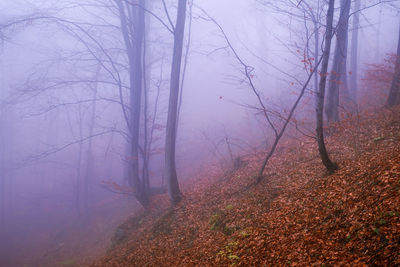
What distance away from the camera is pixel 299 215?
454 centimetres

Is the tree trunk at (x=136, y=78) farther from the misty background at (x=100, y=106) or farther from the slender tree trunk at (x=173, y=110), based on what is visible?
the slender tree trunk at (x=173, y=110)

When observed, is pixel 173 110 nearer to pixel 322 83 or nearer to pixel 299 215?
pixel 322 83

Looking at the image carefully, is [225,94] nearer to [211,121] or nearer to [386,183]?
[211,121]

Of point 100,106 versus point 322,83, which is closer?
point 322,83

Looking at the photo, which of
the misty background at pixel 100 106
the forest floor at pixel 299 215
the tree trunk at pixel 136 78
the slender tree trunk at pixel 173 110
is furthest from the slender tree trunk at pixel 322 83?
the tree trunk at pixel 136 78

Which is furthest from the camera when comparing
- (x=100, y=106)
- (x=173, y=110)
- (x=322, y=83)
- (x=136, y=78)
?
(x=100, y=106)

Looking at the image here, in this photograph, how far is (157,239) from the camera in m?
7.86

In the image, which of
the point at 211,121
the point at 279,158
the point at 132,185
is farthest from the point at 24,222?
the point at 279,158

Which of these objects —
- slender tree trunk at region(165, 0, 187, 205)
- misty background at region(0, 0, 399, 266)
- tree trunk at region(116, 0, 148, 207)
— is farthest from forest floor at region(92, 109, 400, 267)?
misty background at region(0, 0, 399, 266)

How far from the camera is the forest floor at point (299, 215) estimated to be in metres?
3.22

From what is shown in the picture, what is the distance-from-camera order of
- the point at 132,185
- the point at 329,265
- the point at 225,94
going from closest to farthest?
the point at 329,265
the point at 132,185
the point at 225,94

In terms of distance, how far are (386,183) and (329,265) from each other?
178 centimetres

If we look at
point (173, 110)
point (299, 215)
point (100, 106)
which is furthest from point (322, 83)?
point (100, 106)

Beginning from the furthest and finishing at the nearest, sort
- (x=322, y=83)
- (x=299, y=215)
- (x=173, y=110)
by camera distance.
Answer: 1. (x=173, y=110)
2. (x=322, y=83)
3. (x=299, y=215)
